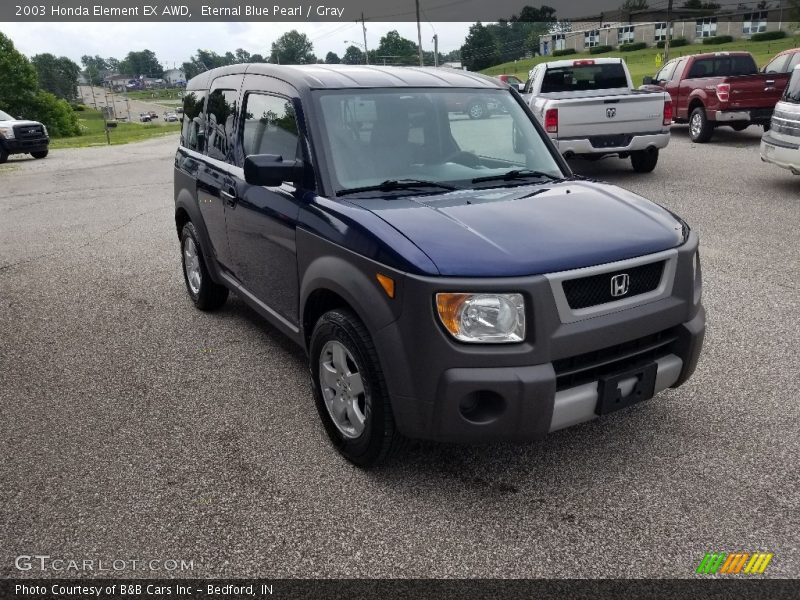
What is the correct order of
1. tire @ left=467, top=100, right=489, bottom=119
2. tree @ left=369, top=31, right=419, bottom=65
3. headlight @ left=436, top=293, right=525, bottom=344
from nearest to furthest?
headlight @ left=436, top=293, right=525, bottom=344 → tire @ left=467, top=100, right=489, bottom=119 → tree @ left=369, top=31, right=419, bottom=65

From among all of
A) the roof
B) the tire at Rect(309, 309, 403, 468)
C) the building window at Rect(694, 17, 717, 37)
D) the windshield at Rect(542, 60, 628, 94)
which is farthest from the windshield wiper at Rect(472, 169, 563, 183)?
the building window at Rect(694, 17, 717, 37)

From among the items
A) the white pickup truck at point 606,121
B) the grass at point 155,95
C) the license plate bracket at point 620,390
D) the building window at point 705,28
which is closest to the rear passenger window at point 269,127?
the license plate bracket at point 620,390

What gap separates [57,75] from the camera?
487ft

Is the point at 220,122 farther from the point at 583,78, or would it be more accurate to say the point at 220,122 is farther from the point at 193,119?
the point at 583,78

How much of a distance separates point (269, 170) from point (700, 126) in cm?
1460

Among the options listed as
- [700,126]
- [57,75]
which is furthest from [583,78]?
[57,75]

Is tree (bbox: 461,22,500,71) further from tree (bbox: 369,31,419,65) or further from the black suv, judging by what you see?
the black suv

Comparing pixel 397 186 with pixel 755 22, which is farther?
pixel 755 22

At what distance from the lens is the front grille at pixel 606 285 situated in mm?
2896

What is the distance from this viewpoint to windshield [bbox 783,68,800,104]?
9.27 metres

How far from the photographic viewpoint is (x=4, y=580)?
2.74 metres

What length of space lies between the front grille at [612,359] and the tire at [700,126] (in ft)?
45.7

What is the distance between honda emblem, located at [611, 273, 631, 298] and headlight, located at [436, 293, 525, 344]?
1.56 feet

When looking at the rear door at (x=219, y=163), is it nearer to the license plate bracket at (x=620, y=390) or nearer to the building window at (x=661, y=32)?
the license plate bracket at (x=620, y=390)
